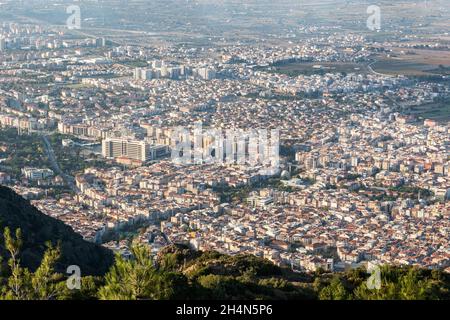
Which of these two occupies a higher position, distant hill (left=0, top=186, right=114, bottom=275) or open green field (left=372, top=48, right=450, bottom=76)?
distant hill (left=0, top=186, right=114, bottom=275)

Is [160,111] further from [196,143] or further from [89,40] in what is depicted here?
[89,40]

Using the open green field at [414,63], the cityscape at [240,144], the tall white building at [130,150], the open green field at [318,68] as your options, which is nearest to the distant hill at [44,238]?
the cityscape at [240,144]

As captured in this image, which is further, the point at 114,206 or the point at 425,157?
the point at 425,157

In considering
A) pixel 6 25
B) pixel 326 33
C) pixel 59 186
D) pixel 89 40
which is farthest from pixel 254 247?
pixel 6 25

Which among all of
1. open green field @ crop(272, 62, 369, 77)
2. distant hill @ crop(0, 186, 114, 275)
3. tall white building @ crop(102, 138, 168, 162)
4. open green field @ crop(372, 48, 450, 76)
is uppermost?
distant hill @ crop(0, 186, 114, 275)

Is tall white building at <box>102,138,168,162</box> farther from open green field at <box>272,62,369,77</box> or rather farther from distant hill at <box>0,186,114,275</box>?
open green field at <box>272,62,369,77</box>

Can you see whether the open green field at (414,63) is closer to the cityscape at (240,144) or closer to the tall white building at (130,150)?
the cityscape at (240,144)

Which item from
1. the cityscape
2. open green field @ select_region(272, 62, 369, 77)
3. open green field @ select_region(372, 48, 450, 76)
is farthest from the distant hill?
open green field @ select_region(372, 48, 450, 76)
